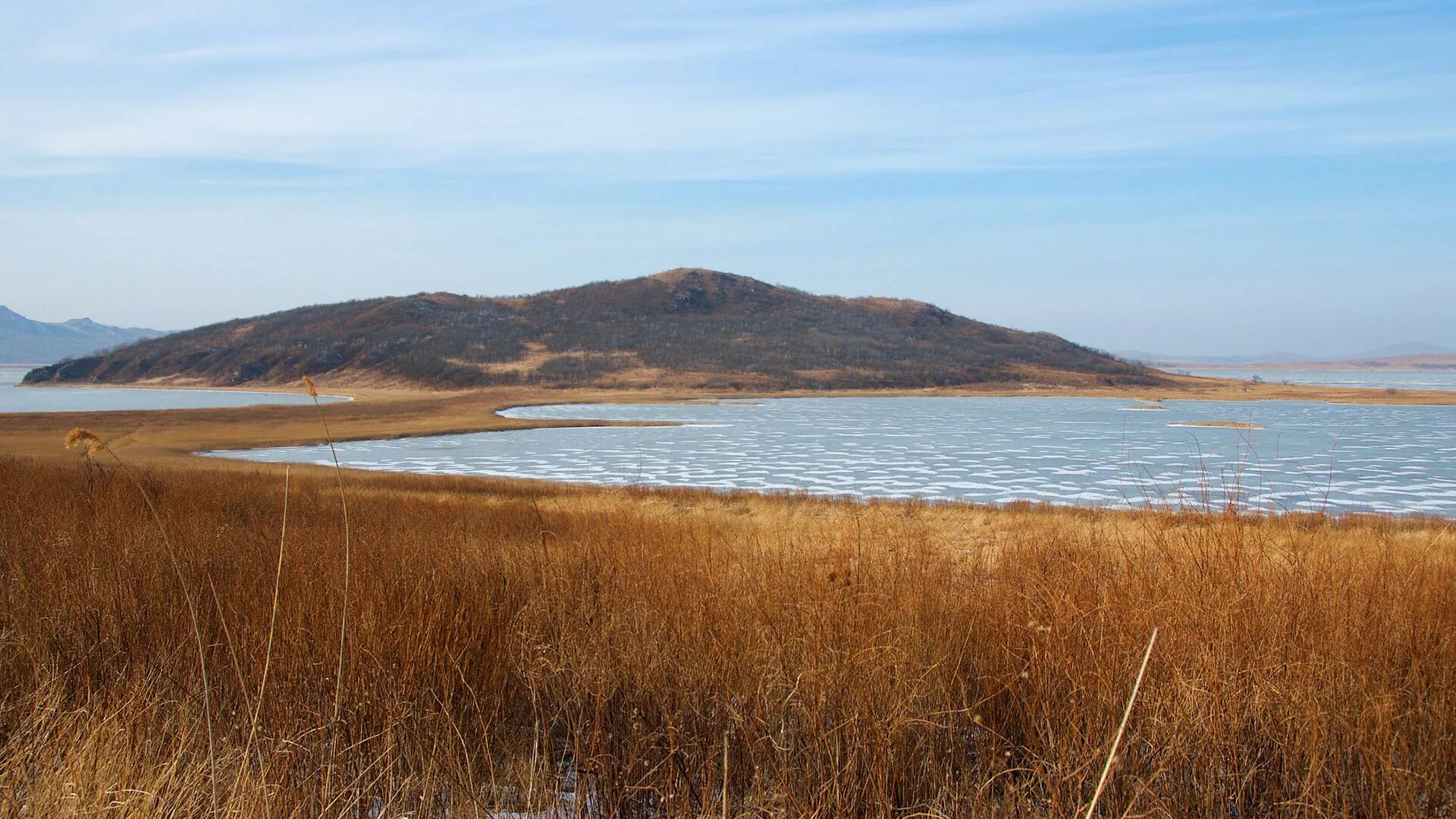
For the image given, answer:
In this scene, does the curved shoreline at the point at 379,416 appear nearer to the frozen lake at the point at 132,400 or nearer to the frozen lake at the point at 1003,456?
the frozen lake at the point at 1003,456

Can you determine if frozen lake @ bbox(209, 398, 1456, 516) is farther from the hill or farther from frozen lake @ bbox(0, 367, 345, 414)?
the hill

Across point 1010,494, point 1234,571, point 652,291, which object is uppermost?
point 652,291

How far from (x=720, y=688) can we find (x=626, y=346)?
112m

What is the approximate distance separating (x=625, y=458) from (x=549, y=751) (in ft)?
80.0

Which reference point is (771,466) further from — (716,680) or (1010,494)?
(716,680)

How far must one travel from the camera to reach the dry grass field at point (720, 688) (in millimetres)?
3332

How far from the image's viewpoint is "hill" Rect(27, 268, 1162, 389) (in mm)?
98250

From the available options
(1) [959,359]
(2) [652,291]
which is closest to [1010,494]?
(1) [959,359]

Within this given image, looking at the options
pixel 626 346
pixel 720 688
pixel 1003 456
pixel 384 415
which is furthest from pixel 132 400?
pixel 720 688

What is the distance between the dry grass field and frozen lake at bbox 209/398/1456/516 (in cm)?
134

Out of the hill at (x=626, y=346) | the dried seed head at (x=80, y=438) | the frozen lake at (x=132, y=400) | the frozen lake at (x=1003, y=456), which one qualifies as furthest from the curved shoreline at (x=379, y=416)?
the hill at (x=626, y=346)

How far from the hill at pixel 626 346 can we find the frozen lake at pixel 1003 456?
47.4 meters

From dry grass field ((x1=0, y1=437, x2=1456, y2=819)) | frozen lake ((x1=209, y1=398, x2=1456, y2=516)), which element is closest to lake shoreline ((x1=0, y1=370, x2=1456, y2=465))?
dry grass field ((x1=0, y1=437, x2=1456, y2=819))

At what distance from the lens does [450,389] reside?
88.9 meters
